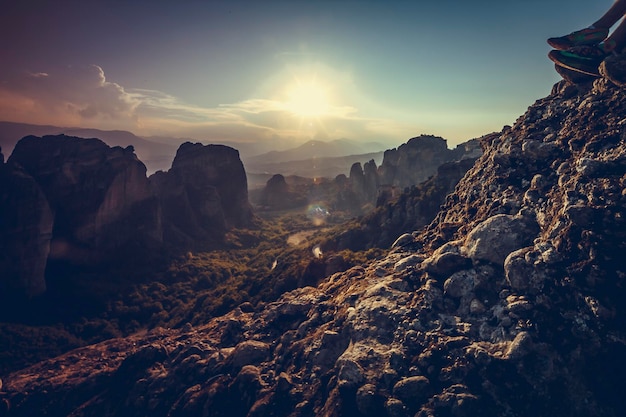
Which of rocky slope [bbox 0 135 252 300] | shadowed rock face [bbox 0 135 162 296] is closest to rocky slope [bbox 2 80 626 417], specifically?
rocky slope [bbox 0 135 252 300]

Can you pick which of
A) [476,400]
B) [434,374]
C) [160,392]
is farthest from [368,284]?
[160,392]

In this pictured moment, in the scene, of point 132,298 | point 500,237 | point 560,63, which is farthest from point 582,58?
point 132,298

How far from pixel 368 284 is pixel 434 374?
59.3 ft

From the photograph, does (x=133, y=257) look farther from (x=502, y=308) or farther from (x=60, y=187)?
(x=502, y=308)

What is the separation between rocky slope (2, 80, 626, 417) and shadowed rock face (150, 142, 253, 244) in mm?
90076

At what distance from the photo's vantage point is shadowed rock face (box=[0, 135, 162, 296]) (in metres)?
90.7

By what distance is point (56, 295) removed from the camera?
94.2m

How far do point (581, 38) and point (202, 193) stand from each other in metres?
141

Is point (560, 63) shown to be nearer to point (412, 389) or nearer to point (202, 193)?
point (412, 389)

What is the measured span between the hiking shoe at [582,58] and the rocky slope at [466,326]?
350 centimetres

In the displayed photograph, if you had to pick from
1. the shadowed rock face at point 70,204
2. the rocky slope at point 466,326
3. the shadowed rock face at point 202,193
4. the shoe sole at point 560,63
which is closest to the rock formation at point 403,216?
the rocky slope at point 466,326

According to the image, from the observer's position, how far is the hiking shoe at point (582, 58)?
2164 inches

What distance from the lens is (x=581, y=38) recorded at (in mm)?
59094

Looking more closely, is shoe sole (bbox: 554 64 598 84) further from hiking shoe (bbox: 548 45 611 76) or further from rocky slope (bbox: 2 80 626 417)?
rocky slope (bbox: 2 80 626 417)
